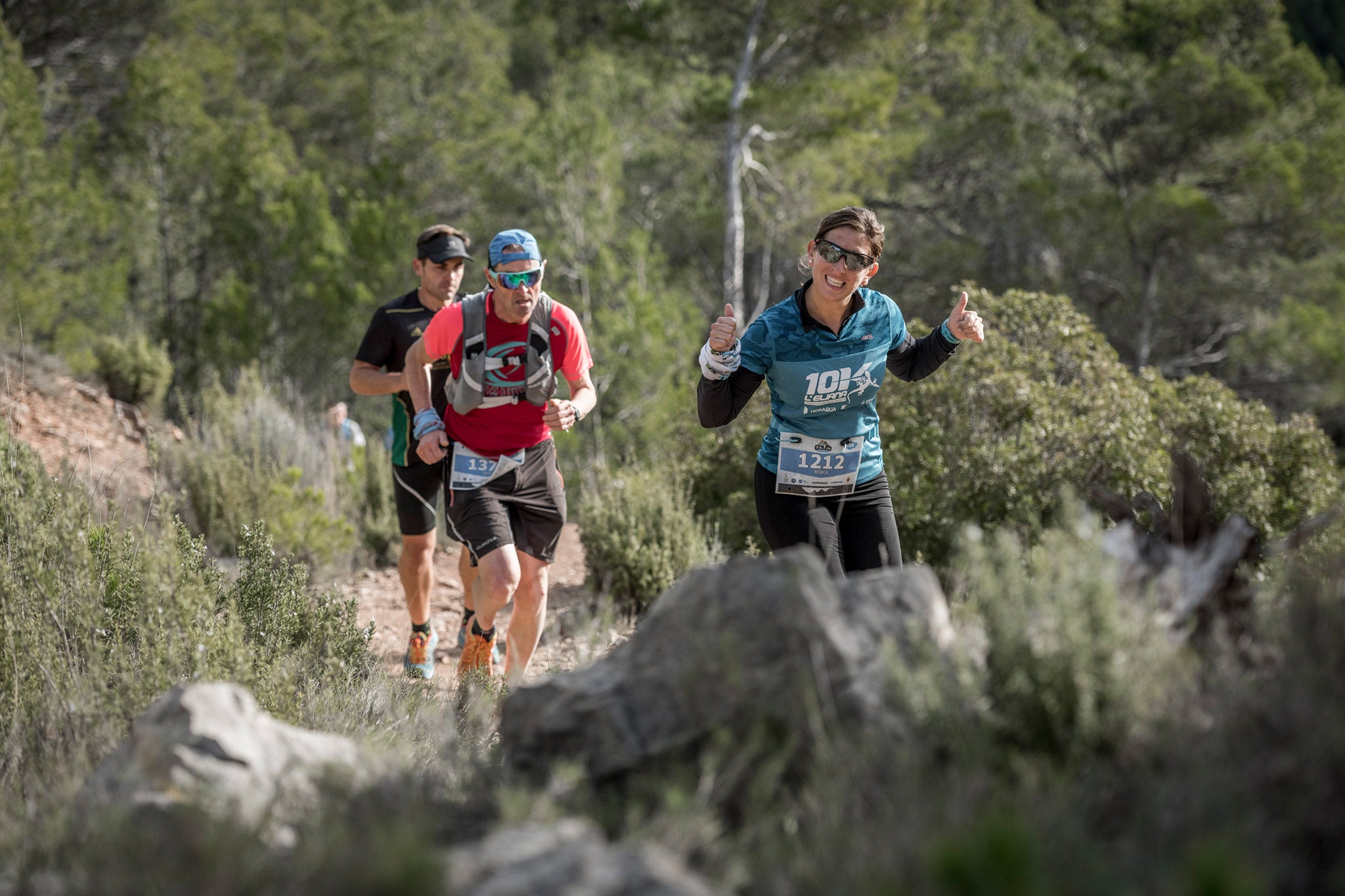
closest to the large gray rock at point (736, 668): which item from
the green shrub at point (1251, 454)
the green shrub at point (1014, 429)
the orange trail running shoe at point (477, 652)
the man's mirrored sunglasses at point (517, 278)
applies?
the orange trail running shoe at point (477, 652)

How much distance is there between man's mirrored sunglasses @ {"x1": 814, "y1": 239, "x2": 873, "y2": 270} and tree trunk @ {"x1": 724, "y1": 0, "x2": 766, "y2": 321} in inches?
479

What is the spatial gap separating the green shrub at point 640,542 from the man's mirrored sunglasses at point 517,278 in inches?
78.9

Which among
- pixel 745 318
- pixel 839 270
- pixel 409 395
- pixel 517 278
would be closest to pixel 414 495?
pixel 409 395

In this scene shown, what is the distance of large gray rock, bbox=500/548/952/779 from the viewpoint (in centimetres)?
219

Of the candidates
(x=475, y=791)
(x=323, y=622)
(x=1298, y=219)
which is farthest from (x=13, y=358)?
(x=1298, y=219)

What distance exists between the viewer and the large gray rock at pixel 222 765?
2.09 m

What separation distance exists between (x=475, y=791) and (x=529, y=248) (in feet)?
7.12

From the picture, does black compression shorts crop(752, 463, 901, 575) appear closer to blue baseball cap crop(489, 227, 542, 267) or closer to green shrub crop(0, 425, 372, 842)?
blue baseball cap crop(489, 227, 542, 267)

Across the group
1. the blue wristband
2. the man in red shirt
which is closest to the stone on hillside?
the man in red shirt

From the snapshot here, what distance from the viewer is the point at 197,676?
2.91 meters

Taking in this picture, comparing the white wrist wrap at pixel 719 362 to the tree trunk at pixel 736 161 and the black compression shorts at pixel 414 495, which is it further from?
the tree trunk at pixel 736 161

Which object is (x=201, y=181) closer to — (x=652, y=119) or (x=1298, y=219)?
(x=652, y=119)

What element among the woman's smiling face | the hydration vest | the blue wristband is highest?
the woman's smiling face

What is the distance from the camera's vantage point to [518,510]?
13.6 feet
